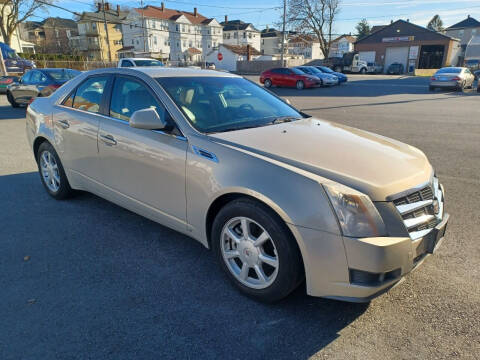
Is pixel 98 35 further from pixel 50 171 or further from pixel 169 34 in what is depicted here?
pixel 50 171

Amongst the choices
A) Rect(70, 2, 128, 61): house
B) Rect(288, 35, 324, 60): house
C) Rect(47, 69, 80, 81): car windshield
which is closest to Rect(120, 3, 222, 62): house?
Rect(70, 2, 128, 61): house

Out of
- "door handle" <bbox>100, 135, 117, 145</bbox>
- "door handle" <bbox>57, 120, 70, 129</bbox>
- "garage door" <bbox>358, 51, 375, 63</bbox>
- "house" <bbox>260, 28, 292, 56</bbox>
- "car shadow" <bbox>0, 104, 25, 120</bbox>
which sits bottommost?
"car shadow" <bbox>0, 104, 25, 120</bbox>

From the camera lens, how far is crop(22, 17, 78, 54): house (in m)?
70.5

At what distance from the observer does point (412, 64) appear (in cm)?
5681

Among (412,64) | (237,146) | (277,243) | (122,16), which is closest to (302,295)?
(277,243)

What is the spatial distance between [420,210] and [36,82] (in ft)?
48.5

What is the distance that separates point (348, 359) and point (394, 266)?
2.10 ft

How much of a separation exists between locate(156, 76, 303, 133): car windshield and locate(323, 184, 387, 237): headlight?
1.29m

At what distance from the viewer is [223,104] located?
3.55m

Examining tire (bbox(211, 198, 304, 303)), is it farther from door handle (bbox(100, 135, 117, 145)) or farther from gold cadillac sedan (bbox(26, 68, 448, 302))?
door handle (bbox(100, 135, 117, 145))

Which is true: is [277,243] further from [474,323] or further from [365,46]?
[365,46]

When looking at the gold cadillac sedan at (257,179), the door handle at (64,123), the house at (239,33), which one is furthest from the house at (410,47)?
the door handle at (64,123)

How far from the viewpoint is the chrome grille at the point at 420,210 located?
2.33 metres

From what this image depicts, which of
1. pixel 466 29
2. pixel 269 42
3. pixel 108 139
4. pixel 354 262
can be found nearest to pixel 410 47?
pixel 466 29
